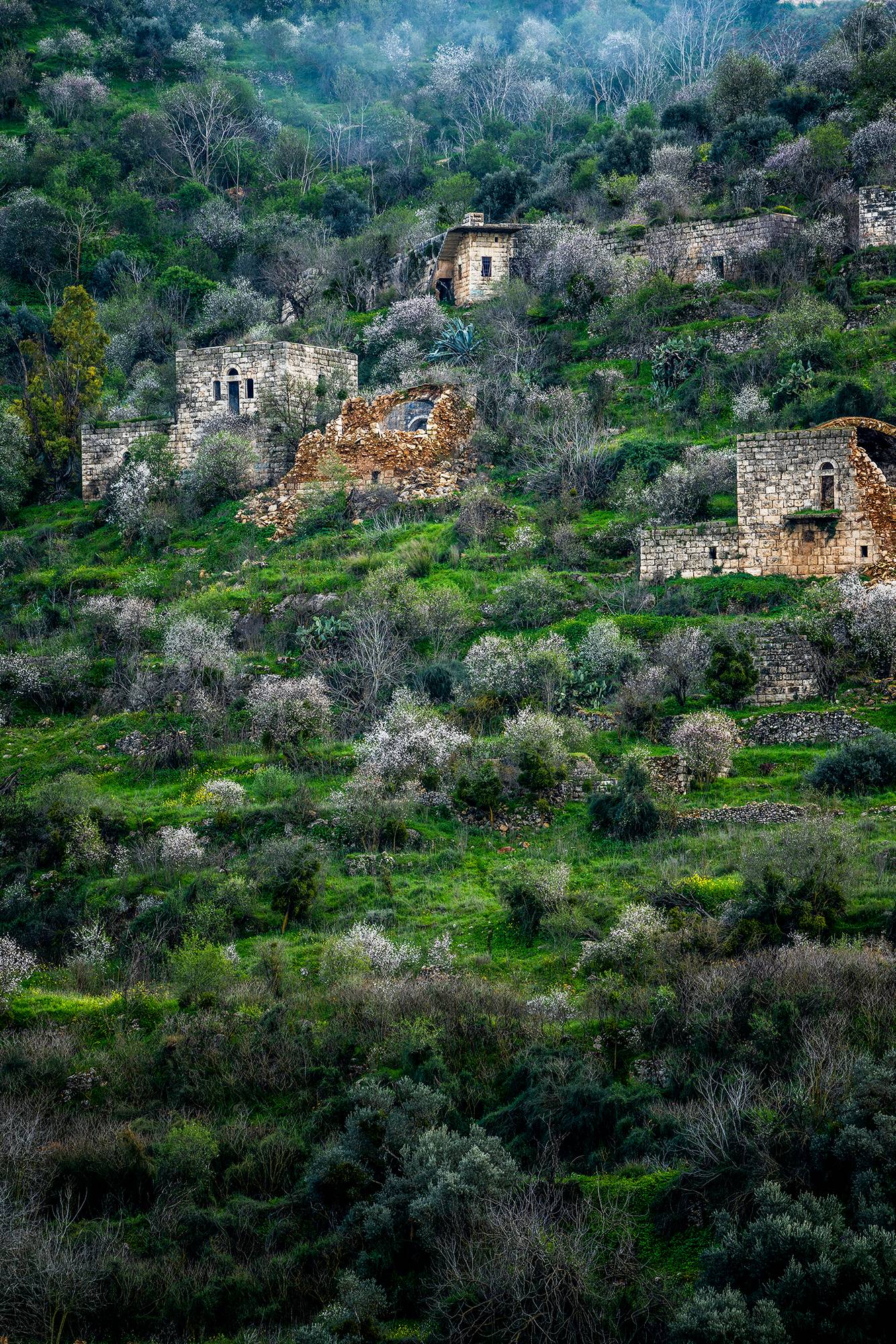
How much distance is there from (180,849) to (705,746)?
9716mm

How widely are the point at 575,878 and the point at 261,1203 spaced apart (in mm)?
8523

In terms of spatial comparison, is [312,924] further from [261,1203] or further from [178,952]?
[261,1203]

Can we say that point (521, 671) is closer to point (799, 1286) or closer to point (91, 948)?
point (91, 948)

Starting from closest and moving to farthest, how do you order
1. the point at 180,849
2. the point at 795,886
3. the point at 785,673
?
the point at 795,886 → the point at 180,849 → the point at 785,673

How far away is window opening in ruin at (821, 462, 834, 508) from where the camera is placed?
1289 inches

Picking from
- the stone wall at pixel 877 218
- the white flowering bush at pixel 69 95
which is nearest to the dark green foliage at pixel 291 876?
the stone wall at pixel 877 218

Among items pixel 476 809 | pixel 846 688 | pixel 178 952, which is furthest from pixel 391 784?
pixel 846 688

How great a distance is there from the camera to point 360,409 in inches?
1667

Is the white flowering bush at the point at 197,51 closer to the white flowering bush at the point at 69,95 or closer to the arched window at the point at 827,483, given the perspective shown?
the white flowering bush at the point at 69,95

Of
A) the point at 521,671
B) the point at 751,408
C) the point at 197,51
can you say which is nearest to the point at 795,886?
the point at 521,671

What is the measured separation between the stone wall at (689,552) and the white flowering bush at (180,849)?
40.7ft

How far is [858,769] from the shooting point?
82.8ft

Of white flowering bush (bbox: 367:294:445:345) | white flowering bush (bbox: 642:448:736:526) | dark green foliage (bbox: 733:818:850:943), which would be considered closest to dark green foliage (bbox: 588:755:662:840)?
dark green foliage (bbox: 733:818:850:943)

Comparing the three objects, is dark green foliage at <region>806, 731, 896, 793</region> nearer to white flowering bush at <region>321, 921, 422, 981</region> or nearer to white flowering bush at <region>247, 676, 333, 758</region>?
white flowering bush at <region>321, 921, 422, 981</region>
